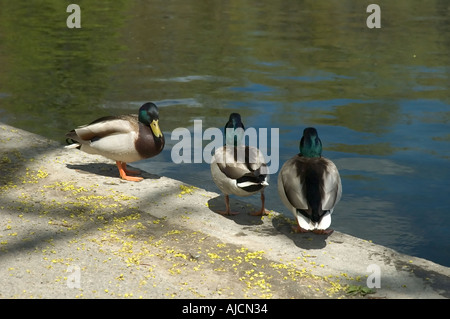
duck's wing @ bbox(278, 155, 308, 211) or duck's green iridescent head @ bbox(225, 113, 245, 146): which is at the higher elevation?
duck's green iridescent head @ bbox(225, 113, 245, 146)

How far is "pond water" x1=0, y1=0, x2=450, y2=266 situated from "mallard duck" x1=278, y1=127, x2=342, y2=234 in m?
1.41

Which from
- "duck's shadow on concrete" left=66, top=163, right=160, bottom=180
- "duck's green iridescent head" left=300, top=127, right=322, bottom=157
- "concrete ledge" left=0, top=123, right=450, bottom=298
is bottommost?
"concrete ledge" left=0, top=123, right=450, bottom=298

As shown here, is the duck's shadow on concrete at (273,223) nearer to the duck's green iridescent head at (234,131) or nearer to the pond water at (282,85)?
the duck's green iridescent head at (234,131)

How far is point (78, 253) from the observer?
429cm

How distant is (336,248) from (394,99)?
5.75 m

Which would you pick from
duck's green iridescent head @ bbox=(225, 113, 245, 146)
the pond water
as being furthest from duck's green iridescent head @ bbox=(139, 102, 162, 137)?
the pond water

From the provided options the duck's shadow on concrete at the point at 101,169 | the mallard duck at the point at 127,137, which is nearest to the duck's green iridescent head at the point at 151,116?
the mallard duck at the point at 127,137

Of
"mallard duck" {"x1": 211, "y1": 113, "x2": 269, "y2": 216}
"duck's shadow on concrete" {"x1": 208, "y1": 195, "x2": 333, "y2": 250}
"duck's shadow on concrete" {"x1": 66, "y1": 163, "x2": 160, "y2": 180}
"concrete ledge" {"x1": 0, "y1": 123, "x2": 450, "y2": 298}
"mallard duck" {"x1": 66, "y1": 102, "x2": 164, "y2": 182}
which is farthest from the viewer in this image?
"duck's shadow on concrete" {"x1": 66, "y1": 163, "x2": 160, "y2": 180}

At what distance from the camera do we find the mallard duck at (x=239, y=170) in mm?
4707

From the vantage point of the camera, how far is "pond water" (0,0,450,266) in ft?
22.5

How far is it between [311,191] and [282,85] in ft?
20.4

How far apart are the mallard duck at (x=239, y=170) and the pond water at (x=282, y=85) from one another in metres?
1.36

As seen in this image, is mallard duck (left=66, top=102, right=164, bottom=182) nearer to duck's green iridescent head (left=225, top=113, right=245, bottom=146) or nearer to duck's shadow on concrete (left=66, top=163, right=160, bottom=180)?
duck's shadow on concrete (left=66, top=163, right=160, bottom=180)
